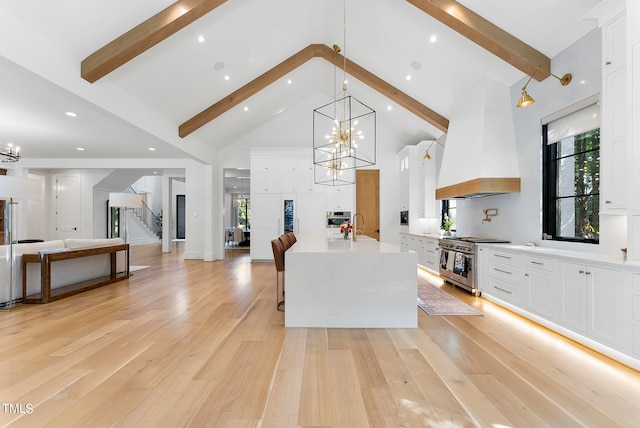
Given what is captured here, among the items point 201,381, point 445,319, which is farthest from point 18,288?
point 445,319

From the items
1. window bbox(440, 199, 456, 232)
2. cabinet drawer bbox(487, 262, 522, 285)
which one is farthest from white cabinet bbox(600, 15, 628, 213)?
window bbox(440, 199, 456, 232)

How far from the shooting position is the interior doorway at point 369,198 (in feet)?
26.5

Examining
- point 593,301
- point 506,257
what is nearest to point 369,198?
point 506,257

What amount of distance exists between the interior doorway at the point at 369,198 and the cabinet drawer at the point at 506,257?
422 centimetres

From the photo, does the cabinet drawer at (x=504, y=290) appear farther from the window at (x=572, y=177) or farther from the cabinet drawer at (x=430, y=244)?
the cabinet drawer at (x=430, y=244)

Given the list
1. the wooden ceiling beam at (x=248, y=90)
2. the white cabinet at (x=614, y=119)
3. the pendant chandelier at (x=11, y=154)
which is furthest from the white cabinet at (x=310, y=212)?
the white cabinet at (x=614, y=119)

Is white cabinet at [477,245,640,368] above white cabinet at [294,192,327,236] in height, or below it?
below

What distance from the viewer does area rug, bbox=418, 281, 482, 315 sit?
3.51 m

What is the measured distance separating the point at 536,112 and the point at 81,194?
11.3m

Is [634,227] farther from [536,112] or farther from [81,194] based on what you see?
[81,194]

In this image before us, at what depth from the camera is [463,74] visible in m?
4.43

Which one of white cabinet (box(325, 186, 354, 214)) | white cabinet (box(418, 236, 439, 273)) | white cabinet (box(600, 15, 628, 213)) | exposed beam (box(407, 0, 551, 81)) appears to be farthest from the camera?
white cabinet (box(325, 186, 354, 214))

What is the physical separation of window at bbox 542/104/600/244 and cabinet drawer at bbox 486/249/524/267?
53 centimetres

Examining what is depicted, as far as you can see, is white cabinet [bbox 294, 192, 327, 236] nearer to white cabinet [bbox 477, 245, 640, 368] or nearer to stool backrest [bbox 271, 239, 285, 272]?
stool backrest [bbox 271, 239, 285, 272]
